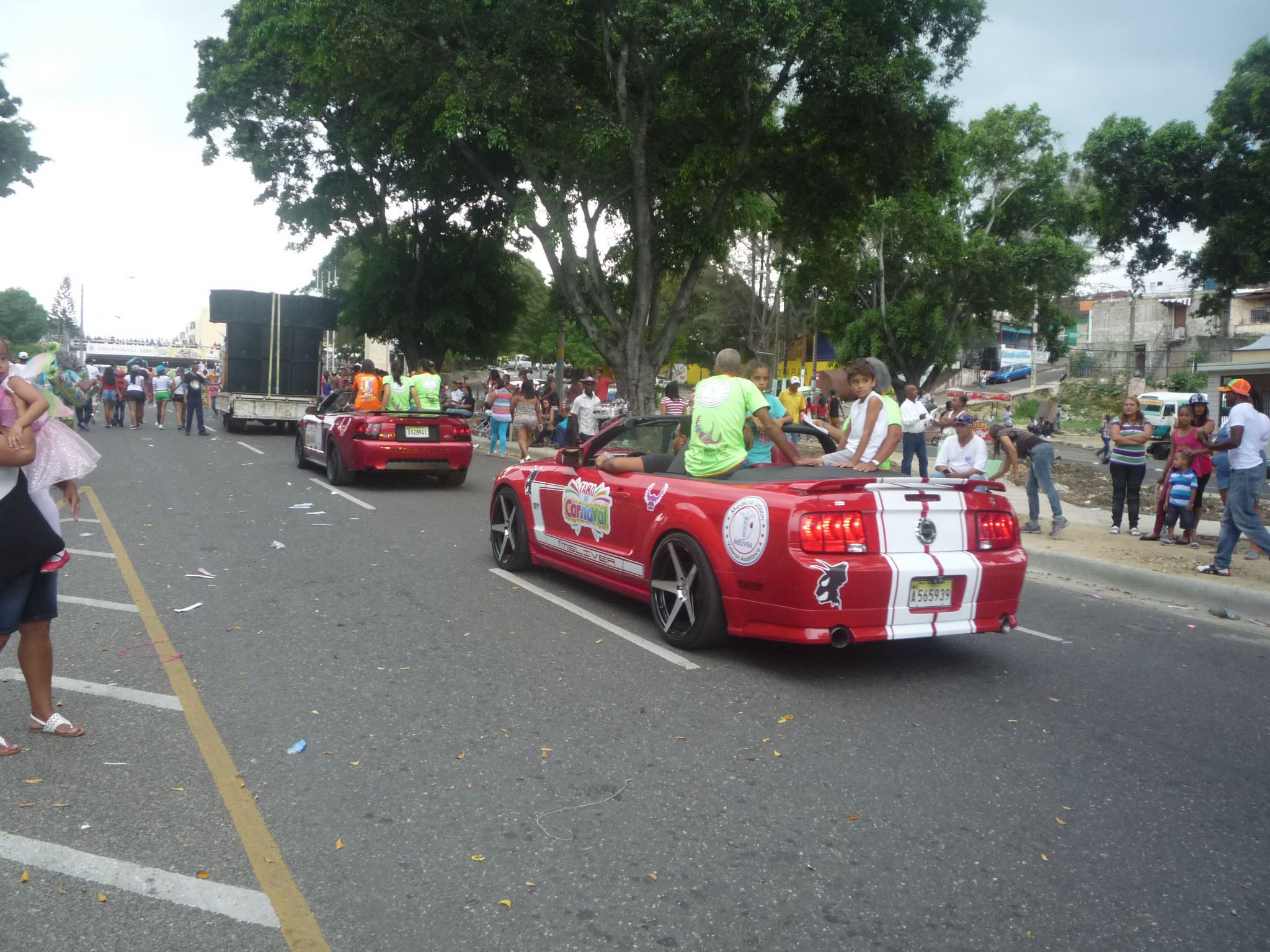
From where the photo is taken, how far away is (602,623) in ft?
22.4

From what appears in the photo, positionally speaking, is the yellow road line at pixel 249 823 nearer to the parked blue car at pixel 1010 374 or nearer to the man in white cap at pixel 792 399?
the man in white cap at pixel 792 399

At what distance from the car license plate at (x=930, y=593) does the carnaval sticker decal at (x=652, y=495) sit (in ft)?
5.48

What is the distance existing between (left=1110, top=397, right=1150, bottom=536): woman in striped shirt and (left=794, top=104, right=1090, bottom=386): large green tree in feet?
93.1

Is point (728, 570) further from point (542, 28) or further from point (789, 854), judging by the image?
point (542, 28)

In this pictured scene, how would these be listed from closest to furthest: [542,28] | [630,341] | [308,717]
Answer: [308,717] < [542,28] < [630,341]

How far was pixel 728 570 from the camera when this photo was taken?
19.0 ft

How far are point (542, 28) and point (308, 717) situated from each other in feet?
57.0

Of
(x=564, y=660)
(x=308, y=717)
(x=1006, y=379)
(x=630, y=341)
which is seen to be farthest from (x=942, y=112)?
(x=1006, y=379)

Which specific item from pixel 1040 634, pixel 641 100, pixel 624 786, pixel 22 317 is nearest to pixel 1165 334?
pixel 641 100

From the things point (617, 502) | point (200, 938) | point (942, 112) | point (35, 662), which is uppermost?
point (942, 112)

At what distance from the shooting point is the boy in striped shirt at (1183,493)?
10984 mm

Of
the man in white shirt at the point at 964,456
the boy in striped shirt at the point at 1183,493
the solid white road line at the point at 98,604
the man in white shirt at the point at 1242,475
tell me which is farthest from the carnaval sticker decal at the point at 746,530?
the boy in striped shirt at the point at 1183,493

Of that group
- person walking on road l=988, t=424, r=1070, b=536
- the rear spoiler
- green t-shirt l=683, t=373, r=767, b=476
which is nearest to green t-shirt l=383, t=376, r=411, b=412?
person walking on road l=988, t=424, r=1070, b=536

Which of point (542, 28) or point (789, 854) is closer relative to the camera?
point (789, 854)
